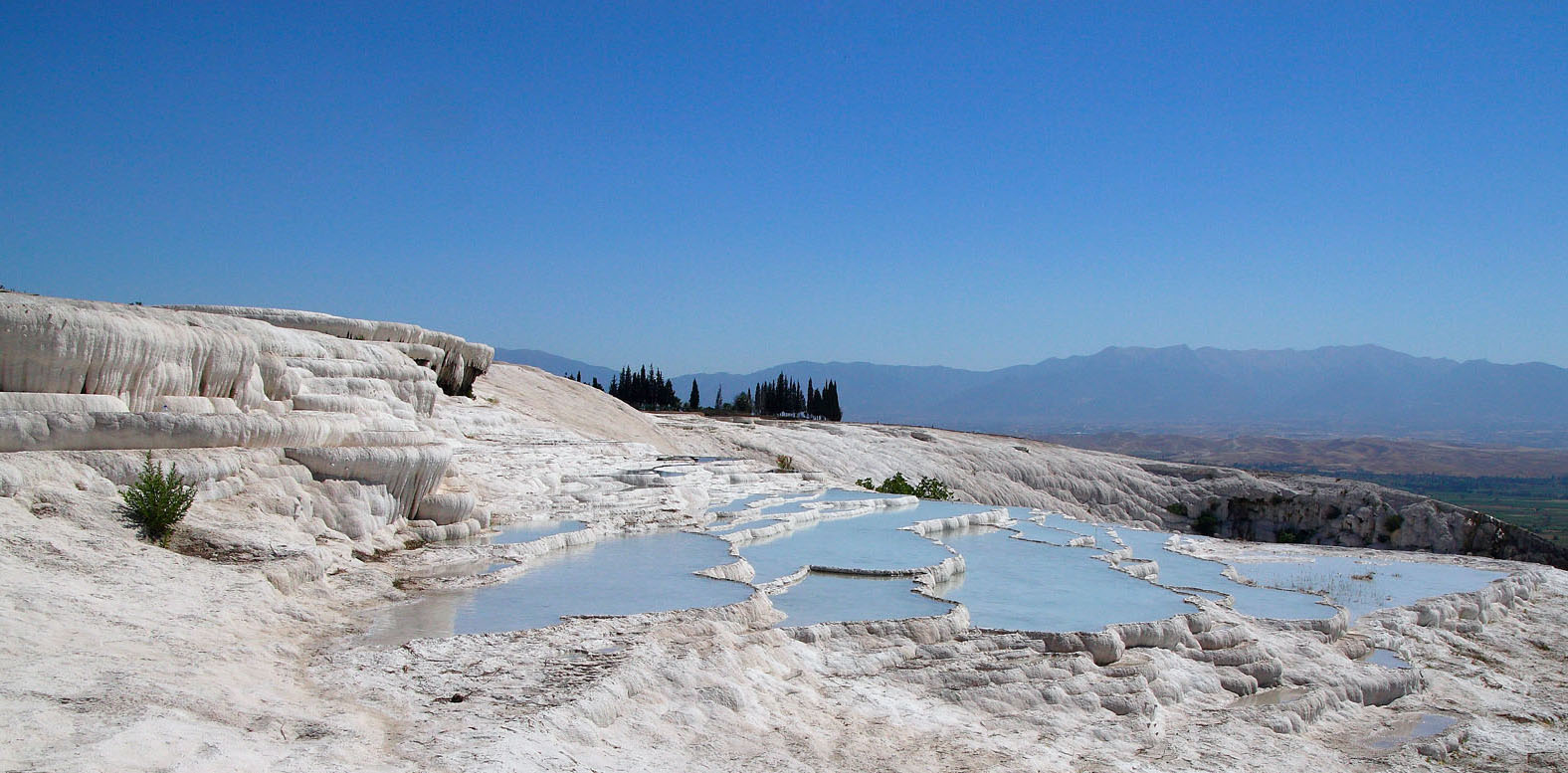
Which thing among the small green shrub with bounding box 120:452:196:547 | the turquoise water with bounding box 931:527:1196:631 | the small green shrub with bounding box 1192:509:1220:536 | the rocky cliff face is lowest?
the small green shrub with bounding box 1192:509:1220:536

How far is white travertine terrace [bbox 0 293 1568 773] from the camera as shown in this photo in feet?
15.3

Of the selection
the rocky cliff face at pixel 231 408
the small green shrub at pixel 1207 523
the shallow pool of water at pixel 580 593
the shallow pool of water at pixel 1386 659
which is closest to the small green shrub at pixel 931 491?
the shallow pool of water at pixel 580 593

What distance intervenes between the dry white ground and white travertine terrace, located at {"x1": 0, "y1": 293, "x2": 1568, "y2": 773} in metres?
0.02

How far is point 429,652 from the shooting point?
5.95 meters

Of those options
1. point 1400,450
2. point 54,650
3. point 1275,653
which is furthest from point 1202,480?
point 1400,450

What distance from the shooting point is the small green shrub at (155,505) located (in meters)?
6.87

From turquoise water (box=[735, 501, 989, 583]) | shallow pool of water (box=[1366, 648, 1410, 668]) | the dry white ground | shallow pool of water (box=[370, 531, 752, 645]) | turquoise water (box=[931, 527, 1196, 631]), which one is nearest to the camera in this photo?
the dry white ground

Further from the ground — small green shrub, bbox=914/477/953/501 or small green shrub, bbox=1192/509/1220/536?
small green shrub, bbox=914/477/953/501

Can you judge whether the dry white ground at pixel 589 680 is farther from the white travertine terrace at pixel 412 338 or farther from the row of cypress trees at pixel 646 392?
the row of cypress trees at pixel 646 392

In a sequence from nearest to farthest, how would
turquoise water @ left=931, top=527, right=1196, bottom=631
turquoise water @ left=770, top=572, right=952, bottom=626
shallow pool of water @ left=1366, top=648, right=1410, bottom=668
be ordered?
1. turquoise water @ left=770, top=572, right=952, bottom=626
2. turquoise water @ left=931, top=527, right=1196, bottom=631
3. shallow pool of water @ left=1366, top=648, right=1410, bottom=668

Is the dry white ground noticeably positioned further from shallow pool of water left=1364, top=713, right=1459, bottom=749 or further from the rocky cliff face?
the rocky cliff face

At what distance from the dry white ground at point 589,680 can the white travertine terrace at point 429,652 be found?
2cm

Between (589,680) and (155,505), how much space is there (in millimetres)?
3616

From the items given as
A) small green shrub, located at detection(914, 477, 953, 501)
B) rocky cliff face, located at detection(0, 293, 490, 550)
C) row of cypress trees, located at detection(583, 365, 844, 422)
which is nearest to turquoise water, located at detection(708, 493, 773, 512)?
rocky cliff face, located at detection(0, 293, 490, 550)
